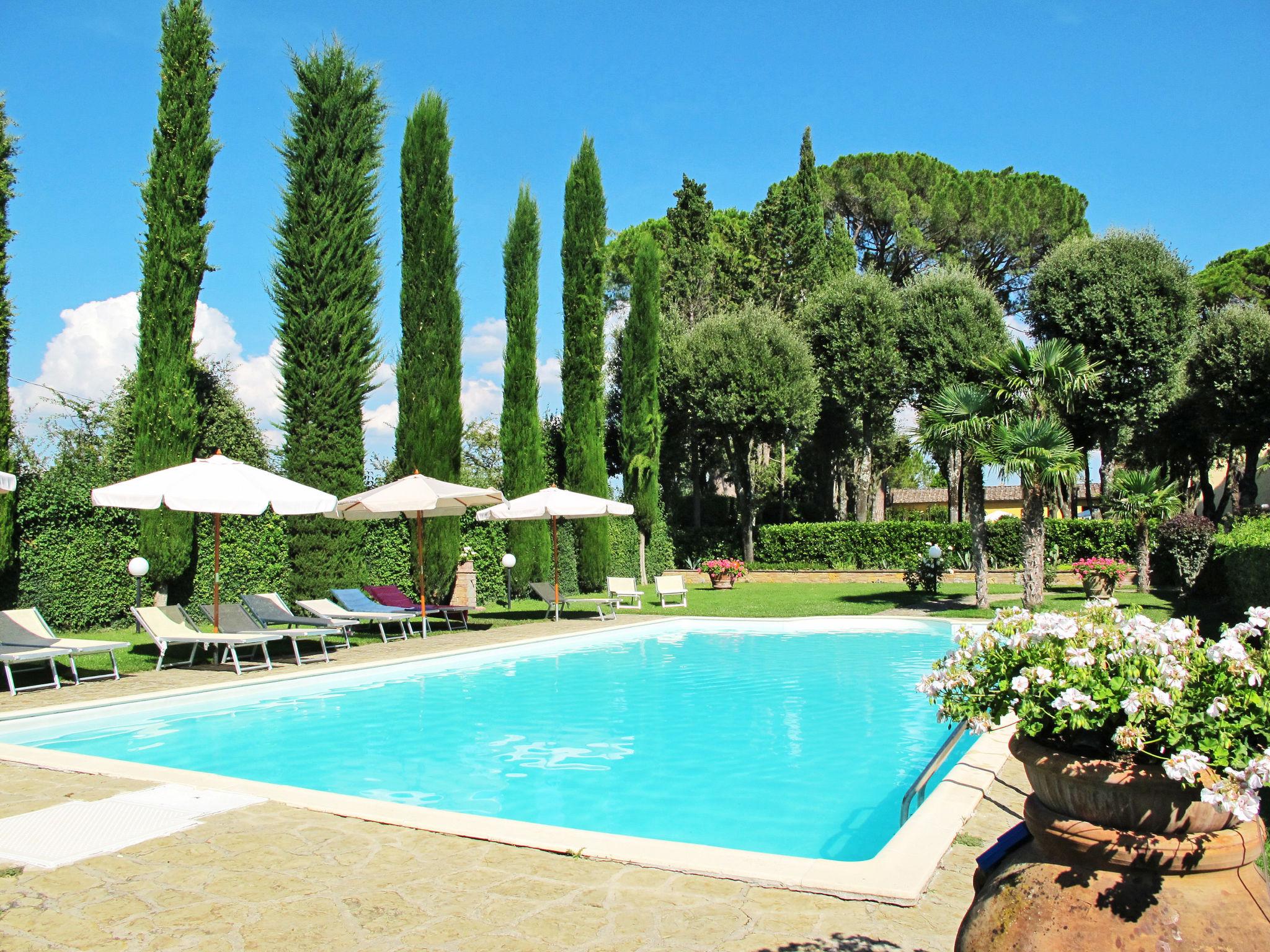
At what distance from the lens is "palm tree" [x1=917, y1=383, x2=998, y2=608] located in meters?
15.9

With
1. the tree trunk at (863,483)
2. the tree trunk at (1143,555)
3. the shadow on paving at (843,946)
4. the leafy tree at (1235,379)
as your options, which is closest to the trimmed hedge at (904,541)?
the tree trunk at (1143,555)

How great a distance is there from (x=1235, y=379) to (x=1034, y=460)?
11.5 metres

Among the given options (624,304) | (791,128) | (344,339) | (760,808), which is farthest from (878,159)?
(760,808)

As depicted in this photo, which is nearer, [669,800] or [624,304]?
[669,800]

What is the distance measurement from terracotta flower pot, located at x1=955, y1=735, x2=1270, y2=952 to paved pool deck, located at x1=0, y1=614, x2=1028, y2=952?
923 millimetres

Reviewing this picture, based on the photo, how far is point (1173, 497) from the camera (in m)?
21.5

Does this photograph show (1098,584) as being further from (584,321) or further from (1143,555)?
(584,321)

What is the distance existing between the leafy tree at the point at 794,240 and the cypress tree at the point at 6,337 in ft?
79.6

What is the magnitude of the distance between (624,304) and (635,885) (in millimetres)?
35738

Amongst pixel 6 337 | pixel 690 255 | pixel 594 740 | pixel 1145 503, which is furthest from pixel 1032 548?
pixel 690 255

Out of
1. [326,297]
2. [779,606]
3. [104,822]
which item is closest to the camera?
[104,822]

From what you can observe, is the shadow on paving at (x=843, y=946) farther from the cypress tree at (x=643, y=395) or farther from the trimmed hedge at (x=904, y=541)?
the cypress tree at (x=643, y=395)

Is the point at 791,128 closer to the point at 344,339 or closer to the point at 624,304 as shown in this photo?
the point at 624,304

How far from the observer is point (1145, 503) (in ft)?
68.3
